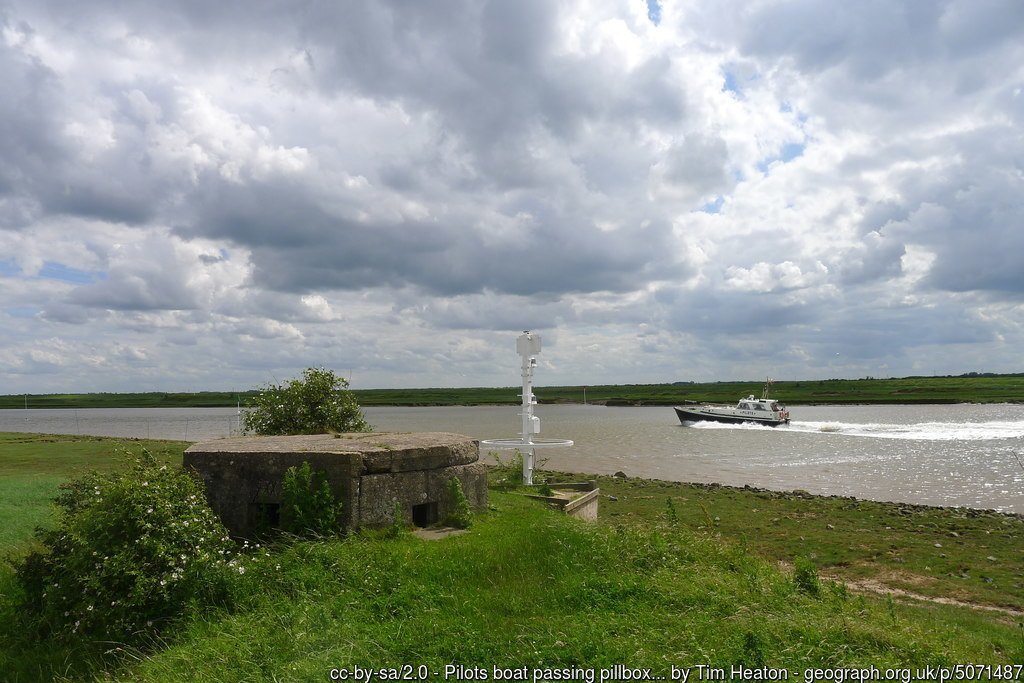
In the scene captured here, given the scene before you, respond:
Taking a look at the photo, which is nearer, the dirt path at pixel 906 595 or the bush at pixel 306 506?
the bush at pixel 306 506

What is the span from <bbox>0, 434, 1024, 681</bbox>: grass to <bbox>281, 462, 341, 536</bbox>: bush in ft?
1.40

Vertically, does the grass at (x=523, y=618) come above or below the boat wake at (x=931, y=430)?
above

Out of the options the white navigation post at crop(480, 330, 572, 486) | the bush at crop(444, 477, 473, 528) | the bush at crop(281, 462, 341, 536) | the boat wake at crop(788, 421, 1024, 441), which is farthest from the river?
the bush at crop(281, 462, 341, 536)

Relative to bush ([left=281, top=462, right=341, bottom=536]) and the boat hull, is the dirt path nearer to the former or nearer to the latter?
bush ([left=281, top=462, right=341, bottom=536])

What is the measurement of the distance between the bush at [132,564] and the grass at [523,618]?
0.94 ft

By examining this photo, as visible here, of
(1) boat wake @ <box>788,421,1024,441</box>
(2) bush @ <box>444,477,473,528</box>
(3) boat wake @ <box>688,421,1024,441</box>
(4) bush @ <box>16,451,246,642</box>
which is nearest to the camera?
(4) bush @ <box>16,451,246,642</box>

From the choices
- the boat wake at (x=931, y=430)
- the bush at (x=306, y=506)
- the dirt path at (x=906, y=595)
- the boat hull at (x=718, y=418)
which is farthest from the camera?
the boat hull at (x=718, y=418)

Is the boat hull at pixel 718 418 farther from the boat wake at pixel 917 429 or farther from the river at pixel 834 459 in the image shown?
the river at pixel 834 459

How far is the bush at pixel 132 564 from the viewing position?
7.00 metres

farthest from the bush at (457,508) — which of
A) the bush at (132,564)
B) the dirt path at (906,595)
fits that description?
the dirt path at (906,595)

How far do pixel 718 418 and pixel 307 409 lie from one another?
2375 inches

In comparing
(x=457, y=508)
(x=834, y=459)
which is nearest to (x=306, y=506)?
(x=457, y=508)

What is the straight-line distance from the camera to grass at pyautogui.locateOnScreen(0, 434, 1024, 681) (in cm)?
559

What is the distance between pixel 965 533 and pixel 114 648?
1877 centimetres
